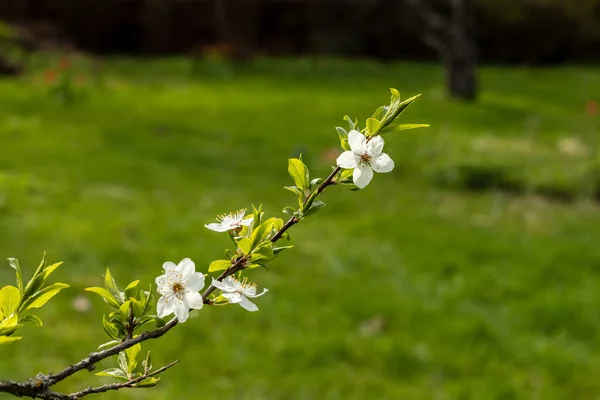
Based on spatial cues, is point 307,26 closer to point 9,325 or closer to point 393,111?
point 393,111

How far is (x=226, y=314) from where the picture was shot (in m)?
4.87

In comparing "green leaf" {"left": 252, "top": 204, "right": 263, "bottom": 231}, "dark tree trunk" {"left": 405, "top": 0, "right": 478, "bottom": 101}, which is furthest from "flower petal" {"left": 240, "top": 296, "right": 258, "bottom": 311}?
"dark tree trunk" {"left": 405, "top": 0, "right": 478, "bottom": 101}

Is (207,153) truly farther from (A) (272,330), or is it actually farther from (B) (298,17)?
(B) (298,17)

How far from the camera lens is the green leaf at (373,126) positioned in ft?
2.73

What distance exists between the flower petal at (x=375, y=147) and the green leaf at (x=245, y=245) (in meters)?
0.16

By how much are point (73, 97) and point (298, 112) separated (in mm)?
3157

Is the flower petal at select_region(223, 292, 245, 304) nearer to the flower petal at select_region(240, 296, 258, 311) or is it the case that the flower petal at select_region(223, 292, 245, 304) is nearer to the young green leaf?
the flower petal at select_region(240, 296, 258, 311)

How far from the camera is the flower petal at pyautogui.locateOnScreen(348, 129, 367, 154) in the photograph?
81 cm

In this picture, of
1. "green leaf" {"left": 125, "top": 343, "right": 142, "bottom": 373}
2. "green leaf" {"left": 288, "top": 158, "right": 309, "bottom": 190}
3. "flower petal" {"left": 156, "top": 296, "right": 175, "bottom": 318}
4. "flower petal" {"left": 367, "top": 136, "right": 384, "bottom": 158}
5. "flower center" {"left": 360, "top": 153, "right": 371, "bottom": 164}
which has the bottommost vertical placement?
"green leaf" {"left": 125, "top": 343, "right": 142, "bottom": 373}

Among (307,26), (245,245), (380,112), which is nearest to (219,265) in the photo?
(245,245)

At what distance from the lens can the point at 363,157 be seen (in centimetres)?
83

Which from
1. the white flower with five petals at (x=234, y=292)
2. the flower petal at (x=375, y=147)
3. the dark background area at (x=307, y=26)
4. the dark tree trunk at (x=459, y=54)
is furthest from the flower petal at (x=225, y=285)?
the dark background area at (x=307, y=26)

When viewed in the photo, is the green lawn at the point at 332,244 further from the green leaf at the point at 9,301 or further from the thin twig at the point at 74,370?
the green leaf at the point at 9,301

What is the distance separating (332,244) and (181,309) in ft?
17.0
